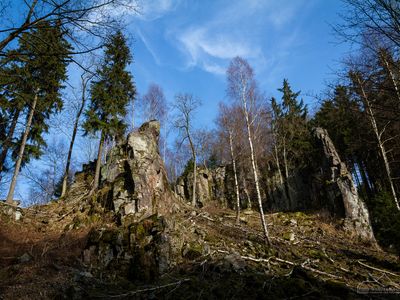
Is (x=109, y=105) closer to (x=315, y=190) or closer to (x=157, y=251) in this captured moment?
(x=157, y=251)

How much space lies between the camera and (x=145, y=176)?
16.0 meters

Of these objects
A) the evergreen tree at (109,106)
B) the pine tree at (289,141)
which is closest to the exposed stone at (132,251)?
the evergreen tree at (109,106)

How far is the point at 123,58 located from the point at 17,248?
1752 cm

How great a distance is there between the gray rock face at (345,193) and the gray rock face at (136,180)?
36.2ft

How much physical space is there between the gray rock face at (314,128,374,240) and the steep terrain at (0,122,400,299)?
474 millimetres

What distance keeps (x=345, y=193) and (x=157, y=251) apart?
13639 mm

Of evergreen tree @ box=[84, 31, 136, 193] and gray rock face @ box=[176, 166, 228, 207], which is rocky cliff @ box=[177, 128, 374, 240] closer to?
gray rock face @ box=[176, 166, 228, 207]

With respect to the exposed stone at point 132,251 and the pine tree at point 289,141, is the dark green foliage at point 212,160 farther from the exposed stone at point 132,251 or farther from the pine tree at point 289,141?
the exposed stone at point 132,251

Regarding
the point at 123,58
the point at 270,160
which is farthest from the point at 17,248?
the point at 270,160

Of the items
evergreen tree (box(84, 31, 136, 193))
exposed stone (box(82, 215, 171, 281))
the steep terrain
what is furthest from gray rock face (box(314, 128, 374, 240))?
evergreen tree (box(84, 31, 136, 193))

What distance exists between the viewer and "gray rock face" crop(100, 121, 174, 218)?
48.3 feet

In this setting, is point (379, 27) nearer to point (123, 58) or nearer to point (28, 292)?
point (28, 292)

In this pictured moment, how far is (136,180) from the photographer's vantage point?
15344mm

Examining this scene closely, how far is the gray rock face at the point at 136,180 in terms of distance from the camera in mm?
14719
